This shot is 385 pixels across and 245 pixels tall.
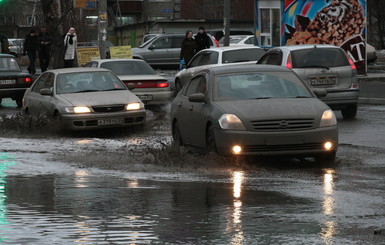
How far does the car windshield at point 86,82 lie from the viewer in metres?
19.7

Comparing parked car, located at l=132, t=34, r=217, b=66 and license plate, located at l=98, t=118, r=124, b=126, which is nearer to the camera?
license plate, located at l=98, t=118, r=124, b=126

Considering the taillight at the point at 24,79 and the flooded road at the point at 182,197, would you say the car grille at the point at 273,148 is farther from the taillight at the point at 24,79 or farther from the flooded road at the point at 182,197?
the taillight at the point at 24,79

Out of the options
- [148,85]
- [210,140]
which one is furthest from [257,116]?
[148,85]

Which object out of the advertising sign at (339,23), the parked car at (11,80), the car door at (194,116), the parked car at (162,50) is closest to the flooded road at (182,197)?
the car door at (194,116)

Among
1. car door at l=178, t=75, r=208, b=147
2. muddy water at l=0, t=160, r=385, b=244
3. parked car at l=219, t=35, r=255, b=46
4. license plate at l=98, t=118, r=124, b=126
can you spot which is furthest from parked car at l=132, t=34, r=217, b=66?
muddy water at l=0, t=160, r=385, b=244

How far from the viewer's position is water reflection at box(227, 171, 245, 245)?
25.2 feet

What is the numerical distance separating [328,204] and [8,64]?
2008cm

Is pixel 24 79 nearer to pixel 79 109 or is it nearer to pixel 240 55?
pixel 240 55

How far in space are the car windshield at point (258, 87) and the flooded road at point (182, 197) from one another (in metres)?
0.92

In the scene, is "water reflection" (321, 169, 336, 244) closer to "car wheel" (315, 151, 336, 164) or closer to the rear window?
"car wheel" (315, 151, 336, 164)

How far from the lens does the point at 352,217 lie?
340 inches

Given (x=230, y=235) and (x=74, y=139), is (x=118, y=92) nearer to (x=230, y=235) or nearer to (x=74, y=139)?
(x=74, y=139)

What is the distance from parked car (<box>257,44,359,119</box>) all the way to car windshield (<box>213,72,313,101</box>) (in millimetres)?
6482

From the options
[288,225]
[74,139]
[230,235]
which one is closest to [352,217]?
[288,225]
